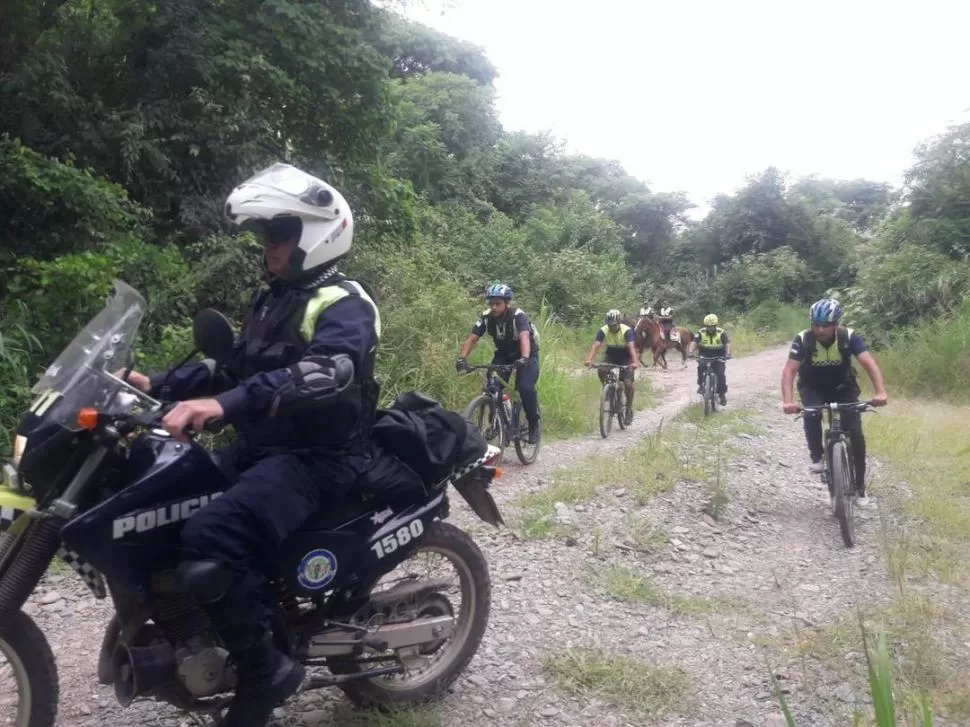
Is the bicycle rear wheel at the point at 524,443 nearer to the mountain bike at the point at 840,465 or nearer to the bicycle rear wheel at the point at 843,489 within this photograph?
the mountain bike at the point at 840,465

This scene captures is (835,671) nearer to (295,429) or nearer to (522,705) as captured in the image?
(522,705)

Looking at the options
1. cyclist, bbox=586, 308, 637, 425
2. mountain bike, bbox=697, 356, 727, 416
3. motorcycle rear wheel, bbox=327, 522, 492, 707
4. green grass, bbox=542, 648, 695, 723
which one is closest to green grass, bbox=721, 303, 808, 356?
mountain bike, bbox=697, 356, 727, 416

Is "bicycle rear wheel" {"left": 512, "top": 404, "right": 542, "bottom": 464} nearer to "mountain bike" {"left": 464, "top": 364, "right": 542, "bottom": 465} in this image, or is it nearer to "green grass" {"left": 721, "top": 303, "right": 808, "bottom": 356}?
"mountain bike" {"left": 464, "top": 364, "right": 542, "bottom": 465}

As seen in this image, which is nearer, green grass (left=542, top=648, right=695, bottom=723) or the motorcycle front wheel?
the motorcycle front wheel

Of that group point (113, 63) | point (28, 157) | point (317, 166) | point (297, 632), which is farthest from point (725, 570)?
point (113, 63)

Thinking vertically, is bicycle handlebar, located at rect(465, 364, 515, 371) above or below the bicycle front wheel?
above

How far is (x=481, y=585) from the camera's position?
3789 mm

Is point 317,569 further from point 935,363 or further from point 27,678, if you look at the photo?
point 935,363

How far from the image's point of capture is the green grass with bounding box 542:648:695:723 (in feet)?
12.4

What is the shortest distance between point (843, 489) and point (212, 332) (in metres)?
5.22

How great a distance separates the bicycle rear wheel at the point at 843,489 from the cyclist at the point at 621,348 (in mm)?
5337

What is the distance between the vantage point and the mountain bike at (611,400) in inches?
455

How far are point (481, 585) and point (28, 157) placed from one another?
7168 mm

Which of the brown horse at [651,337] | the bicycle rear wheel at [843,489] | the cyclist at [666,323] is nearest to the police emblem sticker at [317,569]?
the bicycle rear wheel at [843,489]
